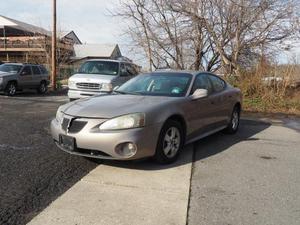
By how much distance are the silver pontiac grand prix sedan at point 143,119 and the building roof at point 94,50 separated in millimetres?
49909

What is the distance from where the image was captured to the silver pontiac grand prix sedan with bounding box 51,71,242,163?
17.9 feet

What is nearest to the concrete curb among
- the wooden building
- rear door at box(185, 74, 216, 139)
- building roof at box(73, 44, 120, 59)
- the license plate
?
the license plate

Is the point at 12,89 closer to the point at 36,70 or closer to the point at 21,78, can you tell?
the point at 21,78

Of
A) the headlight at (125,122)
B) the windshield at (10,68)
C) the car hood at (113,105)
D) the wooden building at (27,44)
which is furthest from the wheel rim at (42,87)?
the headlight at (125,122)

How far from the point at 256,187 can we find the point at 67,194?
92.3 inches

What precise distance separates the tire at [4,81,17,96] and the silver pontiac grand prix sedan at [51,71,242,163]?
12258 millimetres

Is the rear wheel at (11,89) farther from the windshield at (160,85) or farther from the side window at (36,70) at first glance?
the windshield at (160,85)

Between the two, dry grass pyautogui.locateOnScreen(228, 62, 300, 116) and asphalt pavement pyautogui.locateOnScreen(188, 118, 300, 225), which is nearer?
asphalt pavement pyautogui.locateOnScreen(188, 118, 300, 225)

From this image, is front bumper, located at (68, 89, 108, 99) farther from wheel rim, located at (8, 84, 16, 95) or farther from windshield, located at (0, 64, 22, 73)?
windshield, located at (0, 64, 22, 73)

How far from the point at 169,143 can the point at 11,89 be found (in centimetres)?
1411

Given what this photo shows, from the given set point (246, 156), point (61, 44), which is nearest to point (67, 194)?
point (246, 156)

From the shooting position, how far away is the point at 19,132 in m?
8.14

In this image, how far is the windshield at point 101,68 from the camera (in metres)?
14.2

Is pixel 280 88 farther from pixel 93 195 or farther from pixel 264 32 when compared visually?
pixel 93 195
